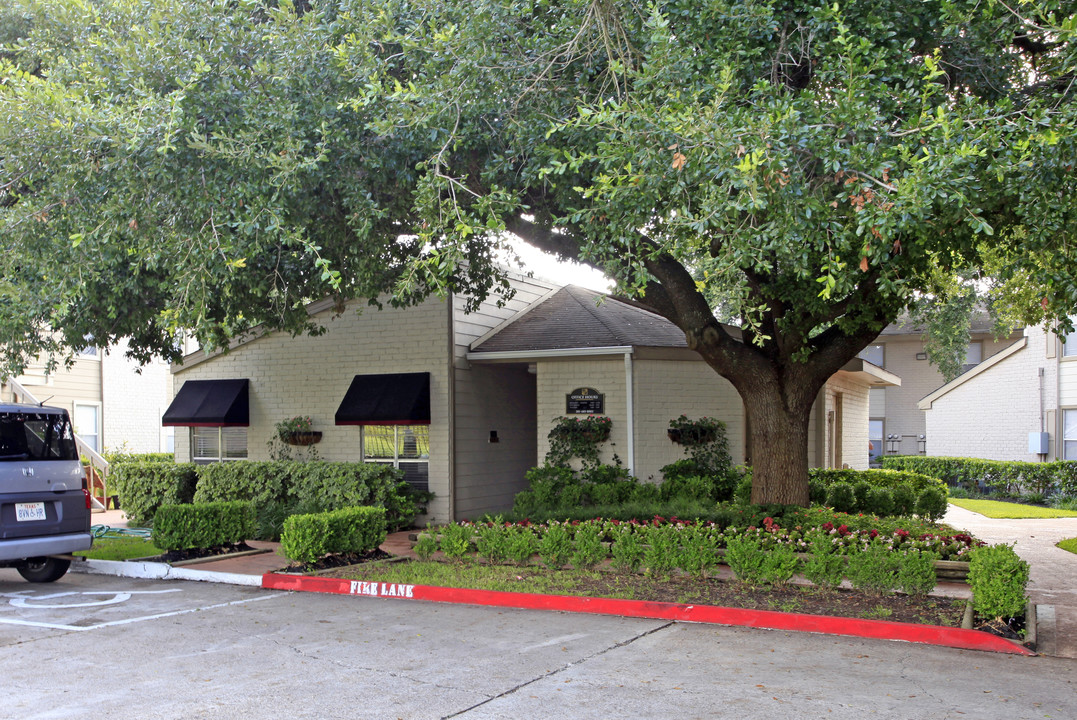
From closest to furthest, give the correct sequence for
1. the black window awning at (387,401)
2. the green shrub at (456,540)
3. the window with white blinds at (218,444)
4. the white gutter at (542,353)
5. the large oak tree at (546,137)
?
the large oak tree at (546,137), the green shrub at (456,540), the white gutter at (542,353), the black window awning at (387,401), the window with white blinds at (218,444)

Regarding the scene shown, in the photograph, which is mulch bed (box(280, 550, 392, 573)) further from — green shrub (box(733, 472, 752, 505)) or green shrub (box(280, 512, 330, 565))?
green shrub (box(733, 472, 752, 505))

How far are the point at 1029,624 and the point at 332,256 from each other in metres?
8.28

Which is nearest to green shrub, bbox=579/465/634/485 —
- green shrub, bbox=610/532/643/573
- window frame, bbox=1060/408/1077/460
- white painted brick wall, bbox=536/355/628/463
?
white painted brick wall, bbox=536/355/628/463

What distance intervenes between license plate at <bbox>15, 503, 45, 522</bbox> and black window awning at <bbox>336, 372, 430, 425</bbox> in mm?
6083

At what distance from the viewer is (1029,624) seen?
7715mm

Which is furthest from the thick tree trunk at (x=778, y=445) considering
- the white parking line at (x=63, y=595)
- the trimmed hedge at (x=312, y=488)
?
the white parking line at (x=63, y=595)

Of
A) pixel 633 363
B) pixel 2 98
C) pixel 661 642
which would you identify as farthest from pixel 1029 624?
pixel 2 98

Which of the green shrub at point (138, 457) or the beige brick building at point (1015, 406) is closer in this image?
the green shrub at point (138, 457)

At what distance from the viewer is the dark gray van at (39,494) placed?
952 centimetres

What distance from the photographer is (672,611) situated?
8406 mm

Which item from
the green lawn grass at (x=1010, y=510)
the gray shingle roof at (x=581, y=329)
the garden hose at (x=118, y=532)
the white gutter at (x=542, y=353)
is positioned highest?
the gray shingle roof at (x=581, y=329)

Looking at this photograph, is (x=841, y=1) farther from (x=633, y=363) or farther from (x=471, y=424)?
(x=471, y=424)

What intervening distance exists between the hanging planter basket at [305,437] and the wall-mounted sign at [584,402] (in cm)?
479

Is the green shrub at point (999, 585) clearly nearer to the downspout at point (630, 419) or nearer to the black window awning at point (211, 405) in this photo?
the downspout at point (630, 419)
